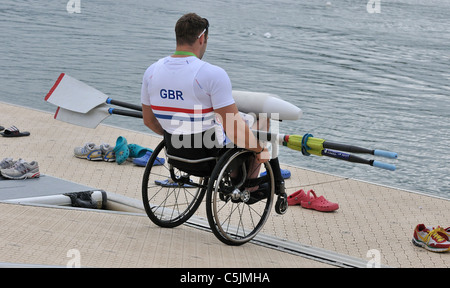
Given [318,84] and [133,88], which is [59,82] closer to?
[133,88]

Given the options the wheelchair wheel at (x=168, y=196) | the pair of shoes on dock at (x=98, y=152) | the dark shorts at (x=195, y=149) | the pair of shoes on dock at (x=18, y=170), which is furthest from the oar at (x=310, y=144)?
the pair of shoes on dock at (x=98, y=152)

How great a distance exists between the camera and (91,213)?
415 centimetres

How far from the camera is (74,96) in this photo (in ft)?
19.8

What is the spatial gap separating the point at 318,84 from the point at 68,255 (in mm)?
9270

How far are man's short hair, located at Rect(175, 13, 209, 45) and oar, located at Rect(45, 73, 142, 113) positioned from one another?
243cm

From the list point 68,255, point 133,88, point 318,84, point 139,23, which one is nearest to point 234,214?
point 68,255

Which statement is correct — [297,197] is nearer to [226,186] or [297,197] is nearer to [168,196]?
[168,196]

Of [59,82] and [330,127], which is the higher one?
[59,82]

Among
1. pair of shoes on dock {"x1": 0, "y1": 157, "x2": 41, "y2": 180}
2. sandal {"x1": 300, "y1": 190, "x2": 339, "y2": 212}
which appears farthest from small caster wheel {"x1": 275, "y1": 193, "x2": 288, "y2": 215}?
pair of shoes on dock {"x1": 0, "y1": 157, "x2": 41, "y2": 180}

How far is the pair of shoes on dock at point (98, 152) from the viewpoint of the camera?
18.6 feet

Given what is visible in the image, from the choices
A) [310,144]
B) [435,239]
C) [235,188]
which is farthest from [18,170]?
[435,239]

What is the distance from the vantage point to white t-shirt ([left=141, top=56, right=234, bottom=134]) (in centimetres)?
346

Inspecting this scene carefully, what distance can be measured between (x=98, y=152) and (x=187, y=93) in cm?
236

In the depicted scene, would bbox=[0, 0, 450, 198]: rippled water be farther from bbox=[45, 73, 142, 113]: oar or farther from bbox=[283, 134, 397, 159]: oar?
bbox=[283, 134, 397, 159]: oar
